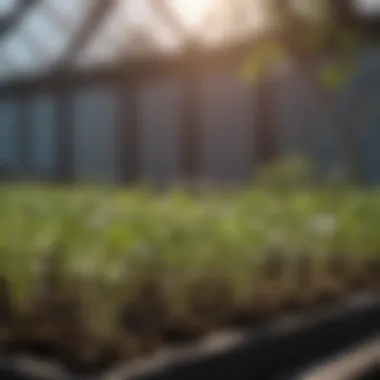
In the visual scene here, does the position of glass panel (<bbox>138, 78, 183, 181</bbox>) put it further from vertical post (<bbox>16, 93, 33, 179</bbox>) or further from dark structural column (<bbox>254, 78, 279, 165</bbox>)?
vertical post (<bbox>16, 93, 33, 179</bbox>)

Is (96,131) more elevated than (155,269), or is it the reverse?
(155,269)

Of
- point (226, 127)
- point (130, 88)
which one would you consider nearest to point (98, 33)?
point (130, 88)

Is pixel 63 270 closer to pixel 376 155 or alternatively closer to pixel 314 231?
pixel 314 231

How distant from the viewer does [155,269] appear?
5.04 feet

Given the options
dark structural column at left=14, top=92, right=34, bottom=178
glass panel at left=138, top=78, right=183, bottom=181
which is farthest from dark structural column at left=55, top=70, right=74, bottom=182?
glass panel at left=138, top=78, right=183, bottom=181

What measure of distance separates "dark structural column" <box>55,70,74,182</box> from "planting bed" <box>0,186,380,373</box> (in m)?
9.73

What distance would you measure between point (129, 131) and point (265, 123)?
2.71 m

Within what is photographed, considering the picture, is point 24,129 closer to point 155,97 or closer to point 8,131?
point 8,131

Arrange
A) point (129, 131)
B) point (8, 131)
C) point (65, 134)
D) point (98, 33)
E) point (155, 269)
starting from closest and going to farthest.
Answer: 1. point (155, 269)
2. point (98, 33)
3. point (129, 131)
4. point (65, 134)
5. point (8, 131)

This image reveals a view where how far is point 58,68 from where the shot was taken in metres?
11.1

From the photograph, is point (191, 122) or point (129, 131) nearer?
point (191, 122)

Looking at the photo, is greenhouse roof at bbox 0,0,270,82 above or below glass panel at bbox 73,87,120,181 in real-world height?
above

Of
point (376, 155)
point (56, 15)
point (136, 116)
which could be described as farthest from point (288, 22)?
point (136, 116)

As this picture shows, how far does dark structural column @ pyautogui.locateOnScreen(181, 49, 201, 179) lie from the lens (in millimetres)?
9883
